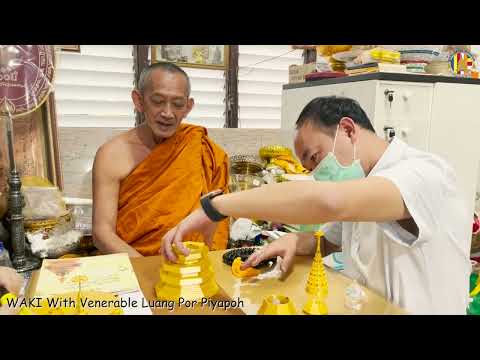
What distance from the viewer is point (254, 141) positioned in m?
3.01

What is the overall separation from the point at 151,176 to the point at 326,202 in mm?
1140

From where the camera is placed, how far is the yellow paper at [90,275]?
94 cm

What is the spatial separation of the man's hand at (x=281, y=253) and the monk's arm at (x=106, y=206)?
0.77 meters

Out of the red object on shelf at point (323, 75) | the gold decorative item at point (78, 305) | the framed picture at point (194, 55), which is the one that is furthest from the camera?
the framed picture at point (194, 55)

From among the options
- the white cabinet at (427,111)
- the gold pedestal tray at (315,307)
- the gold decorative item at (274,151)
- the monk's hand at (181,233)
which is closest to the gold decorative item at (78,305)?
the monk's hand at (181,233)

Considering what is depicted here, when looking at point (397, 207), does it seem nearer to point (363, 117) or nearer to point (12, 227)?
point (363, 117)

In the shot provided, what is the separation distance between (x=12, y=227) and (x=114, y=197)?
429 mm

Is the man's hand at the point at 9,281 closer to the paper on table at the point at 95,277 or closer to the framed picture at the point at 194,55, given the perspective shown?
the paper on table at the point at 95,277

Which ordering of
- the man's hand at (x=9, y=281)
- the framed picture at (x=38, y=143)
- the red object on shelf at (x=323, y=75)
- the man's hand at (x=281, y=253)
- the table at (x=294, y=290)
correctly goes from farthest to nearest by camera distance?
the red object on shelf at (x=323, y=75)
the framed picture at (x=38, y=143)
the man's hand at (x=281, y=253)
the man's hand at (x=9, y=281)
the table at (x=294, y=290)

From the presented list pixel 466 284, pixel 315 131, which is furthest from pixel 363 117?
pixel 466 284

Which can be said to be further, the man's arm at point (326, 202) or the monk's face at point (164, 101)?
the monk's face at point (164, 101)

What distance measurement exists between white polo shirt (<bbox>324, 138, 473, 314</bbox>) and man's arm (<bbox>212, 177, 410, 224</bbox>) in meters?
0.07

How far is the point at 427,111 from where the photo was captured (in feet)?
7.64

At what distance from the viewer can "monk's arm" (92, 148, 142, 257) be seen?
68.4 inches
